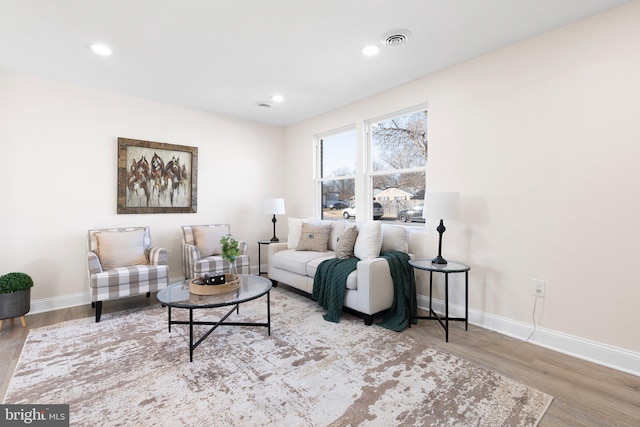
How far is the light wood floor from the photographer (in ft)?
5.56

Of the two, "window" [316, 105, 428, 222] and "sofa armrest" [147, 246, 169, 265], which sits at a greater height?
"window" [316, 105, 428, 222]

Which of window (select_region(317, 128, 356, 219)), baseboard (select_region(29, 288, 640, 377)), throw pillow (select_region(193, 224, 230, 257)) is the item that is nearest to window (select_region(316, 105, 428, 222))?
window (select_region(317, 128, 356, 219))

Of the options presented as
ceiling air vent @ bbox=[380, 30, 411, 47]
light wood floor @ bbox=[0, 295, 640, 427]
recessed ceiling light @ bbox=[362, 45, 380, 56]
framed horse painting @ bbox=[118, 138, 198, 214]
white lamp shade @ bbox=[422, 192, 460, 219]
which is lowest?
light wood floor @ bbox=[0, 295, 640, 427]

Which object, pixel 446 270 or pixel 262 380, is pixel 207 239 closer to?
pixel 262 380

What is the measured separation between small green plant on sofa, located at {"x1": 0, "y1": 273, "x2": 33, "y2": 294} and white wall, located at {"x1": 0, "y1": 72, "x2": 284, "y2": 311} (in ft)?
1.63

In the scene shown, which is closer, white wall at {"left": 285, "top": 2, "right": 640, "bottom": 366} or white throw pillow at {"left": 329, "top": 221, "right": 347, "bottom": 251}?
white wall at {"left": 285, "top": 2, "right": 640, "bottom": 366}

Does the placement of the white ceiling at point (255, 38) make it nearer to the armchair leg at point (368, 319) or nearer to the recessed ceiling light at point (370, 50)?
the recessed ceiling light at point (370, 50)

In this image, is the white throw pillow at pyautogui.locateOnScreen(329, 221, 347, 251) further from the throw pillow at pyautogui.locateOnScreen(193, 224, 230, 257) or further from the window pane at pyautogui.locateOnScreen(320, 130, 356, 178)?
the throw pillow at pyautogui.locateOnScreen(193, 224, 230, 257)

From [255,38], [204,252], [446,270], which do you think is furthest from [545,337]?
[204,252]

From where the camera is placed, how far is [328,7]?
2170 millimetres

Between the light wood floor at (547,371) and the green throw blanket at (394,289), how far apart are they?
0.16 m

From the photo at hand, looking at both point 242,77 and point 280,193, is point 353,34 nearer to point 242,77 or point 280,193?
point 242,77

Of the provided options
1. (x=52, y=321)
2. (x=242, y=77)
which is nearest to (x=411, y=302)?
(x=242, y=77)

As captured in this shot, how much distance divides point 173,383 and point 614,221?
3.26m
